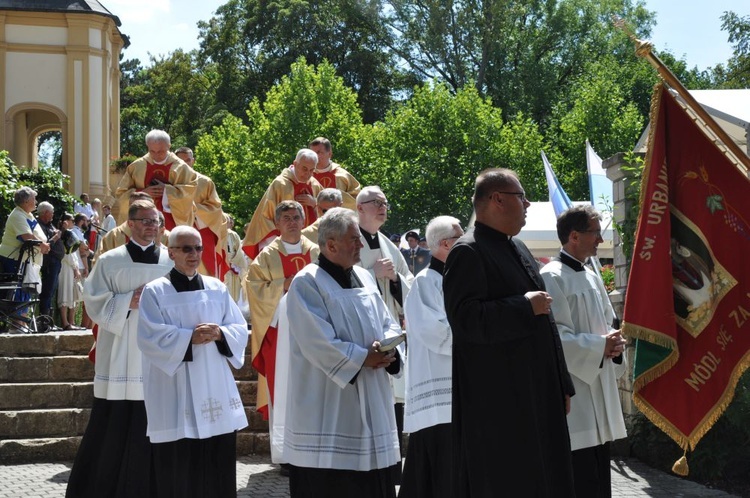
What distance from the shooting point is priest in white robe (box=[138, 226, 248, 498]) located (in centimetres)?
666

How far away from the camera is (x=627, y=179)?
980 centimetres

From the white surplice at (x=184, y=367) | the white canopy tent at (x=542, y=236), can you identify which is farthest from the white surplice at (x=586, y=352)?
the white canopy tent at (x=542, y=236)

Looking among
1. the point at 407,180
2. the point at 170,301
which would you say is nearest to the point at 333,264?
the point at 170,301

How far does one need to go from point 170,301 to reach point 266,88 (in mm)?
41943

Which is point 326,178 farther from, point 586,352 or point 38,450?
point 586,352

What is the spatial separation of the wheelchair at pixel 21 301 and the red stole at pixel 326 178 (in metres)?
4.22

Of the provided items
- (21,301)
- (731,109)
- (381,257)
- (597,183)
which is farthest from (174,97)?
(381,257)

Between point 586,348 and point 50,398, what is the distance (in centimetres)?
618

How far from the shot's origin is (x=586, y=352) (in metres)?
6.22

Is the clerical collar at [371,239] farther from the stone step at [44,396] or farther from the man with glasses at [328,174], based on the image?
the stone step at [44,396]

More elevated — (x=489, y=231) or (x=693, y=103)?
(x=693, y=103)

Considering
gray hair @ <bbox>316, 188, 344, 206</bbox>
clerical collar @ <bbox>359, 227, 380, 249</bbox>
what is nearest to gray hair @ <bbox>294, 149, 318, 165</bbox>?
gray hair @ <bbox>316, 188, 344, 206</bbox>

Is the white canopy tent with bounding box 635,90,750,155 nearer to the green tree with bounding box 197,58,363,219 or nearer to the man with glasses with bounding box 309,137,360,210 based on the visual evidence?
the man with glasses with bounding box 309,137,360,210

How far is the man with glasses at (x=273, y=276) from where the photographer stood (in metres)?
8.73
